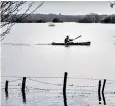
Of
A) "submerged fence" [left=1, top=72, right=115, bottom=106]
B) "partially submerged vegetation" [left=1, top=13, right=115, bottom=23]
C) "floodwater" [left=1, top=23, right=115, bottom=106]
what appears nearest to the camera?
"partially submerged vegetation" [left=1, top=13, right=115, bottom=23]

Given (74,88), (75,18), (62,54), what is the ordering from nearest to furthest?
1. (75,18)
2. (62,54)
3. (74,88)

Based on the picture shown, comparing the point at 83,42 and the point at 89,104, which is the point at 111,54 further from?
the point at 89,104

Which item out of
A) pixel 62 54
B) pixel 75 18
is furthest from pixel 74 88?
pixel 75 18

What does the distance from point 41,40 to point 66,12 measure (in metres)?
0.53

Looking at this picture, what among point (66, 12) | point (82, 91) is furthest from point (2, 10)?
point (82, 91)

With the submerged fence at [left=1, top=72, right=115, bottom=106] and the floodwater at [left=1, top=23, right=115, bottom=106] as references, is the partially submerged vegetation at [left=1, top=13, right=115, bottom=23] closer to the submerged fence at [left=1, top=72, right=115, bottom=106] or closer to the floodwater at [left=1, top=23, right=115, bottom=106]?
the floodwater at [left=1, top=23, right=115, bottom=106]

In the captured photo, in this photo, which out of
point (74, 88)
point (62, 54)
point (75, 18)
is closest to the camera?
point (75, 18)

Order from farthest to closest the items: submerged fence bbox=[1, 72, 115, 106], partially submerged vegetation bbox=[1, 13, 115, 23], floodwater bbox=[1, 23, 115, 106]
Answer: submerged fence bbox=[1, 72, 115, 106] → floodwater bbox=[1, 23, 115, 106] → partially submerged vegetation bbox=[1, 13, 115, 23]

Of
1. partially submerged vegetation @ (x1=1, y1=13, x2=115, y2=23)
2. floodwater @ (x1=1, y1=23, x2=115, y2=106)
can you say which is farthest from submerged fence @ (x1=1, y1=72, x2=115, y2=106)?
partially submerged vegetation @ (x1=1, y1=13, x2=115, y2=23)

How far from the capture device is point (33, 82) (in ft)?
22.6

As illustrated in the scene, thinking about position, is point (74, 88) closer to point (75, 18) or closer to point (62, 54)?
point (62, 54)

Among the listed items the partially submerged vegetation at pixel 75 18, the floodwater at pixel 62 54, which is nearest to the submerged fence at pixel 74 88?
the floodwater at pixel 62 54

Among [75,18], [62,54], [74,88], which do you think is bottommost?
[74,88]

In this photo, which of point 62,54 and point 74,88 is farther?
point 74,88
